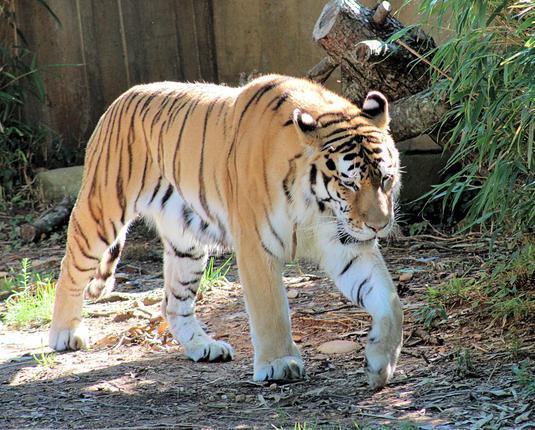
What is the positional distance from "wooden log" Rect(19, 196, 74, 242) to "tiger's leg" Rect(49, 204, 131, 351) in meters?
2.48

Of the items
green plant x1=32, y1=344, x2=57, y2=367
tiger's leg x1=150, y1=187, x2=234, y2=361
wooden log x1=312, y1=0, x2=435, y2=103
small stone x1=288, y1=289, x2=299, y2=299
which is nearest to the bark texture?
wooden log x1=312, y1=0, x2=435, y2=103

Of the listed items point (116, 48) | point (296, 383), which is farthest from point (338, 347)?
point (116, 48)

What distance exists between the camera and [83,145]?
893 centimetres

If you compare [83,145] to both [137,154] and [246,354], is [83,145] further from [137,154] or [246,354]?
[246,354]

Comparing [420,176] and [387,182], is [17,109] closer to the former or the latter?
[420,176]

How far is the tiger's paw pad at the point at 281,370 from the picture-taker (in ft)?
13.4

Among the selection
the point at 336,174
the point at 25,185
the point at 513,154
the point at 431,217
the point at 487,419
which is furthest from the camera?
the point at 25,185

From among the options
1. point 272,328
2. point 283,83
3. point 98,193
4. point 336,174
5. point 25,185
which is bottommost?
point 25,185

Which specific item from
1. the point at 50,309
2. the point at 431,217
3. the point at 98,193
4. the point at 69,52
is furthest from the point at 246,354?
the point at 69,52

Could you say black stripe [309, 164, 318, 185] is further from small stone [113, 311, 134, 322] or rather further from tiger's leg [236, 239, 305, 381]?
small stone [113, 311, 134, 322]

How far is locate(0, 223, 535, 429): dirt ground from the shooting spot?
11.9 feet

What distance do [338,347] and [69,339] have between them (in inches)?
57.3

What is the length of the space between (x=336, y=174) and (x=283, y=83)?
0.67m

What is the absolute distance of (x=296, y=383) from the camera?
4.09 meters
